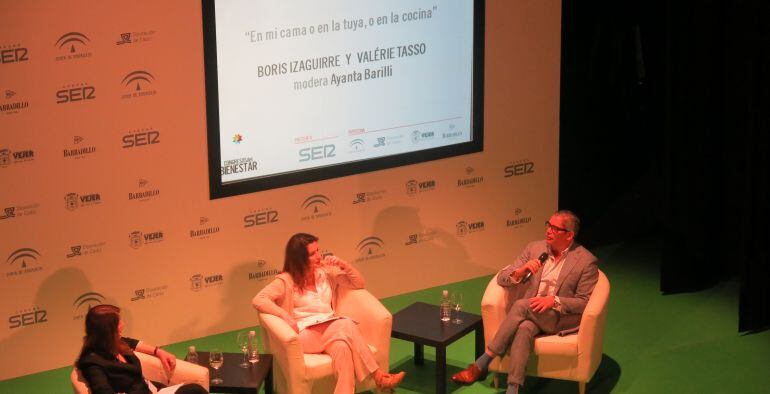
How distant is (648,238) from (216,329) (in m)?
3.85

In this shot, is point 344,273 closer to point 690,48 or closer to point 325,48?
point 325,48

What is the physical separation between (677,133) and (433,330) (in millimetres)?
2491

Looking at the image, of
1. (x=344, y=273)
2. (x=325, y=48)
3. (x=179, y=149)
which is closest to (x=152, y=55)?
(x=179, y=149)

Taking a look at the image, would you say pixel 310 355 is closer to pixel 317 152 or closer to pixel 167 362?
pixel 167 362

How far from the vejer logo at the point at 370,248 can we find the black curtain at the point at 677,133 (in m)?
1.84

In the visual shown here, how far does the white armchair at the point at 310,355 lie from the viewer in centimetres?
641

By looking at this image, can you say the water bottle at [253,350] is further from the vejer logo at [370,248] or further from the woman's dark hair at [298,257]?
the vejer logo at [370,248]

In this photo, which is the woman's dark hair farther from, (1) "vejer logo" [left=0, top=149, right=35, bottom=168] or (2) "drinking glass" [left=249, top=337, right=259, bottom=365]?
(1) "vejer logo" [left=0, top=149, right=35, bottom=168]

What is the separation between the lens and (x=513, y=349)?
6.73m

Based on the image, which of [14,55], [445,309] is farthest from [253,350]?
[14,55]

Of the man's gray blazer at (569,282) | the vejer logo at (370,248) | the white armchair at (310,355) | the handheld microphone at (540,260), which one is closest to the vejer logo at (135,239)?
the white armchair at (310,355)

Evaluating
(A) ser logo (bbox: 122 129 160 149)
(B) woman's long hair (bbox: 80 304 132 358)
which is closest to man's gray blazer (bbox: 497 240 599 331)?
(A) ser logo (bbox: 122 129 160 149)

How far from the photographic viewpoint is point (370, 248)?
8.36m

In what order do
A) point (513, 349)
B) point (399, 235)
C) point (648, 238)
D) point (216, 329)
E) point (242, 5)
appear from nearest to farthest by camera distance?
point (513, 349), point (242, 5), point (216, 329), point (399, 235), point (648, 238)
